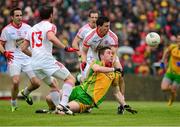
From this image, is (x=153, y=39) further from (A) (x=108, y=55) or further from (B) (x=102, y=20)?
(A) (x=108, y=55)

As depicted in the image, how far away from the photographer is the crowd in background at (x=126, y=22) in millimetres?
32031

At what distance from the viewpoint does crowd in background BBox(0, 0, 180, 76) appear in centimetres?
3203

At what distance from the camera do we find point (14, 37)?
20688 mm

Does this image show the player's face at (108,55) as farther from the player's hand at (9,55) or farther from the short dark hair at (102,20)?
the player's hand at (9,55)

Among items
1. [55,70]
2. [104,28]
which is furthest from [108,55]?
[55,70]

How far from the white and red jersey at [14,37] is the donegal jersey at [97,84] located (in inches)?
122

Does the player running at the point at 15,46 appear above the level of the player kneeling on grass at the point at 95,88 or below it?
above

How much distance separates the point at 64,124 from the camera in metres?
15.3

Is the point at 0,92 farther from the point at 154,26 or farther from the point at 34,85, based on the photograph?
the point at 34,85

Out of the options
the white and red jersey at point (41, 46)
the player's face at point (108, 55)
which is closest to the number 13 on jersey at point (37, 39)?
the white and red jersey at point (41, 46)

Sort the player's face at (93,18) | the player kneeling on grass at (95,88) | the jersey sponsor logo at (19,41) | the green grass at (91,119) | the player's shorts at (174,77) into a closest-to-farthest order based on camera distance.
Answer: the green grass at (91,119), the player kneeling on grass at (95,88), the jersey sponsor logo at (19,41), the player's face at (93,18), the player's shorts at (174,77)

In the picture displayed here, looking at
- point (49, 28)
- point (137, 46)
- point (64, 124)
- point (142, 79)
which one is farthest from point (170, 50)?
point (64, 124)

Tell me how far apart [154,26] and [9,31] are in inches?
579

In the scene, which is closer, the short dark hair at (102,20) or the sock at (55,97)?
the sock at (55,97)
